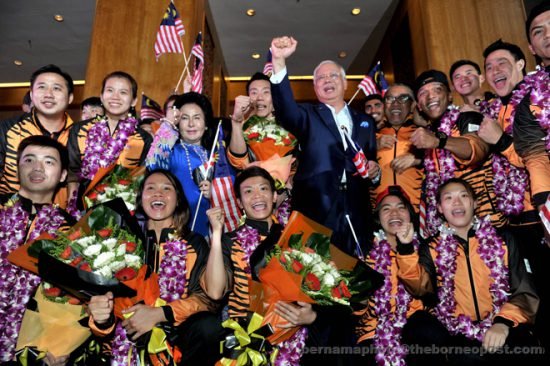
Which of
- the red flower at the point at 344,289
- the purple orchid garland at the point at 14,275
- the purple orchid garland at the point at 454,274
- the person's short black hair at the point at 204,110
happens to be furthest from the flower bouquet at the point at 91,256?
the purple orchid garland at the point at 454,274

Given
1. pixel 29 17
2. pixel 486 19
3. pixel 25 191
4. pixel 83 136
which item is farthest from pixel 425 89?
pixel 29 17

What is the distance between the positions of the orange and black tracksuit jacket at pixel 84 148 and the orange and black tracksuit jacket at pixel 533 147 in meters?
2.52

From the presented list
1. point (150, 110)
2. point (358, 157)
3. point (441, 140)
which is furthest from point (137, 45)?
point (441, 140)

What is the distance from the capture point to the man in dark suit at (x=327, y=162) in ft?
9.21

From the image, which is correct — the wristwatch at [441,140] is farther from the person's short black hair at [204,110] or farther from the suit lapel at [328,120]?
the person's short black hair at [204,110]

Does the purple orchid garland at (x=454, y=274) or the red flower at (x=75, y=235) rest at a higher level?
the red flower at (x=75, y=235)

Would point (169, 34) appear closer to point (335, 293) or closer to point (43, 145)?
point (43, 145)

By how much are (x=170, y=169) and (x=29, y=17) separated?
749 centimetres

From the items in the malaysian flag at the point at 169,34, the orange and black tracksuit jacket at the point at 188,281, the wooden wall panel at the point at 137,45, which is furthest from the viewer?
the wooden wall panel at the point at 137,45

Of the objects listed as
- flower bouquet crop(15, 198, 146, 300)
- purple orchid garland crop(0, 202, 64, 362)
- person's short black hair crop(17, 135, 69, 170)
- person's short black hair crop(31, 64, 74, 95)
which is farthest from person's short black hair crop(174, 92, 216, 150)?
flower bouquet crop(15, 198, 146, 300)

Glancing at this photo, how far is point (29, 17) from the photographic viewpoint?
29.1 ft

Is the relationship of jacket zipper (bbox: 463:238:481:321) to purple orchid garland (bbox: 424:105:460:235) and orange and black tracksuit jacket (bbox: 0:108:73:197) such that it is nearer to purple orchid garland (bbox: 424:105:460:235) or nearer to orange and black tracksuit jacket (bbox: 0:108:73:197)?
purple orchid garland (bbox: 424:105:460:235)

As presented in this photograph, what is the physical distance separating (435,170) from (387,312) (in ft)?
3.80

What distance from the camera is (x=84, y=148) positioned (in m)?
3.34
